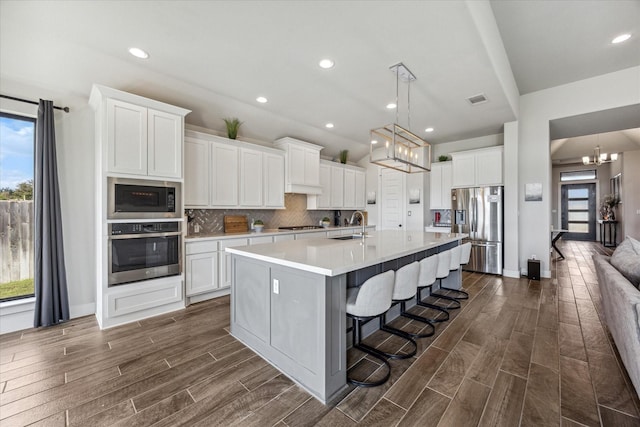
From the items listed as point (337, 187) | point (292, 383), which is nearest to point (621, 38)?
point (337, 187)

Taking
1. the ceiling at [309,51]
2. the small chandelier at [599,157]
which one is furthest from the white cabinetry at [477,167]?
the small chandelier at [599,157]

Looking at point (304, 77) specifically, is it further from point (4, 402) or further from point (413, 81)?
point (4, 402)

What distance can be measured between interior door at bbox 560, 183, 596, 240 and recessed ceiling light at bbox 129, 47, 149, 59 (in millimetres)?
13713

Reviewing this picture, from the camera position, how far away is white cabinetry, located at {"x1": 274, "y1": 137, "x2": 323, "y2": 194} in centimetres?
511

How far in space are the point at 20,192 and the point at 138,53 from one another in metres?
1.98

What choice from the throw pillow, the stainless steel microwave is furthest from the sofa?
the stainless steel microwave

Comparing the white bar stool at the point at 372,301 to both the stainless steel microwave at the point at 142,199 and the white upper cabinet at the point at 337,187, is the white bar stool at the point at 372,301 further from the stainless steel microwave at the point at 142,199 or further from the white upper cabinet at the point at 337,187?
the white upper cabinet at the point at 337,187

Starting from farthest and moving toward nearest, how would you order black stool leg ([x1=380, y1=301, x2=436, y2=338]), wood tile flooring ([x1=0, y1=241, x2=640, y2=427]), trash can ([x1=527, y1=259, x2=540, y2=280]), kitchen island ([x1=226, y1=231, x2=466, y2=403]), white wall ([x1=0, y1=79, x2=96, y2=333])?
trash can ([x1=527, y1=259, x2=540, y2=280]) → white wall ([x1=0, y1=79, x2=96, y2=333]) → black stool leg ([x1=380, y1=301, x2=436, y2=338]) → kitchen island ([x1=226, y1=231, x2=466, y2=403]) → wood tile flooring ([x1=0, y1=241, x2=640, y2=427])

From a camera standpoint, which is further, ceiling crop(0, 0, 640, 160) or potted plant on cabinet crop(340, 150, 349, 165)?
potted plant on cabinet crop(340, 150, 349, 165)

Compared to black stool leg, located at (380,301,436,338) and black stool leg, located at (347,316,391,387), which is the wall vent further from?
black stool leg, located at (347,316,391,387)

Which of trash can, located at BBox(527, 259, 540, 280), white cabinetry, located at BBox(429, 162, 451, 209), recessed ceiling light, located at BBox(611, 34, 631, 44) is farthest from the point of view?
white cabinetry, located at BBox(429, 162, 451, 209)

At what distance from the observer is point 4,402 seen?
5.77 ft

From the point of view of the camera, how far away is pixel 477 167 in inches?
210

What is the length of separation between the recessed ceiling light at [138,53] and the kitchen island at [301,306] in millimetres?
2207
